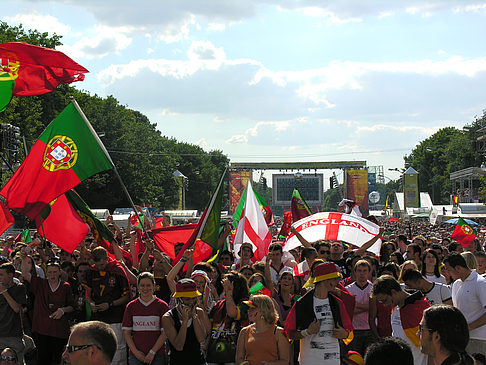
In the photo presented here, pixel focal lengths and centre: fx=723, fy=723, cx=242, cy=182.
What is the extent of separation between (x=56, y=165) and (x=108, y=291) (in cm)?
255

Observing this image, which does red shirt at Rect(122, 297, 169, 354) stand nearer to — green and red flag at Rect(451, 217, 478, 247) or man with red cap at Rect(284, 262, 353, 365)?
man with red cap at Rect(284, 262, 353, 365)

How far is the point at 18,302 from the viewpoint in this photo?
8750mm

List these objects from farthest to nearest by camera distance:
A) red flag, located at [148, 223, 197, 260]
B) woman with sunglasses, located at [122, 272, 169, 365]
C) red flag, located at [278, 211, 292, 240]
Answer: red flag, located at [278, 211, 292, 240], red flag, located at [148, 223, 197, 260], woman with sunglasses, located at [122, 272, 169, 365]

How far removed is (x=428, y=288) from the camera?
7945 mm

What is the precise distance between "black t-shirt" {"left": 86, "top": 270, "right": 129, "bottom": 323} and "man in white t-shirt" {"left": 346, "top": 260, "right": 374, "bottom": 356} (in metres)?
2.83

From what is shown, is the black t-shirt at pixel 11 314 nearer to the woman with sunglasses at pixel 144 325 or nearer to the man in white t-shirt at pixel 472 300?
the woman with sunglasses at pixel 144 325

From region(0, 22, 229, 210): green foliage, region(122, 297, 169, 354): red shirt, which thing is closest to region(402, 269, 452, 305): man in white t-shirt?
region(122, 297, 169, 354): red shirt

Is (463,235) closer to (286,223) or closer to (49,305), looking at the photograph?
(286,223)

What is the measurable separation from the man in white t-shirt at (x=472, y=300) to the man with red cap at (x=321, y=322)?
4.56 feet

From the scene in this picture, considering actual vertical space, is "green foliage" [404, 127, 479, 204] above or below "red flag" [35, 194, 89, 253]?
above

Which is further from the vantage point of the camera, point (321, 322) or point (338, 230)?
point (338, 230)

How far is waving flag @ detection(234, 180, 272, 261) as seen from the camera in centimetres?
1351

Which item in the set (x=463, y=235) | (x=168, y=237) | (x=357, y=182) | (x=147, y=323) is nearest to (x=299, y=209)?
(x=463, y=235)

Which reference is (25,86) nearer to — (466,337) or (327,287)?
(327,287)
